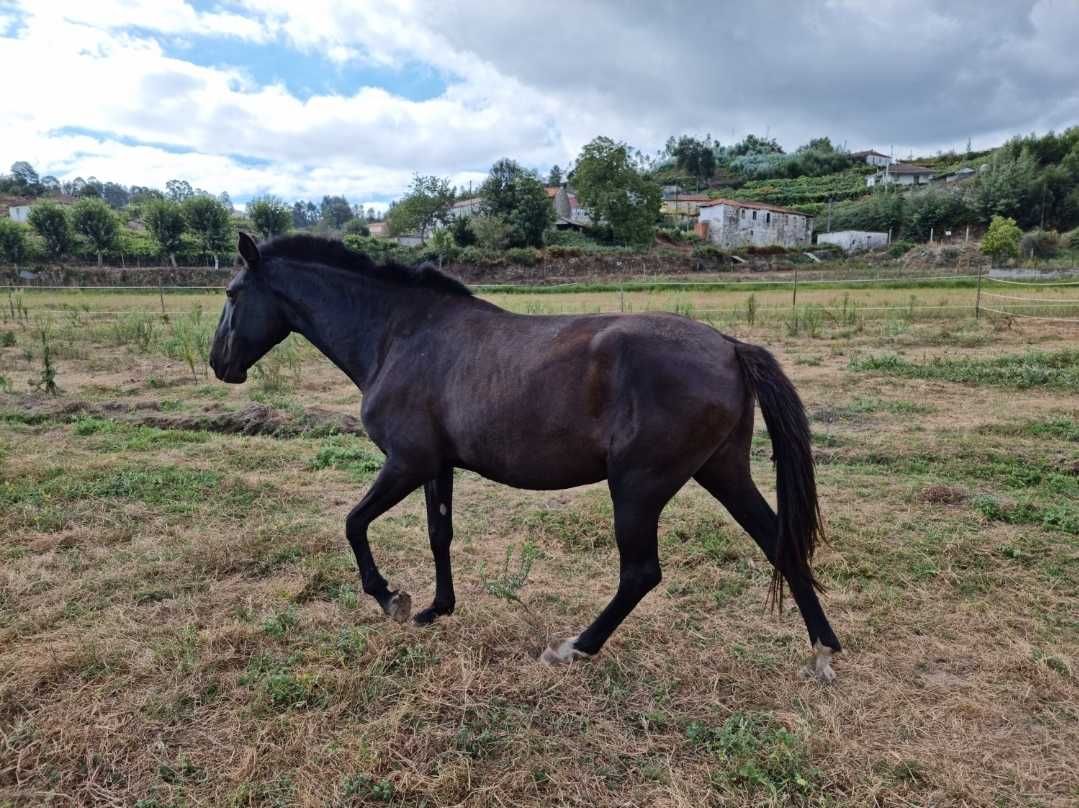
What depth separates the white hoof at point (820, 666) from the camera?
3004 millimetres

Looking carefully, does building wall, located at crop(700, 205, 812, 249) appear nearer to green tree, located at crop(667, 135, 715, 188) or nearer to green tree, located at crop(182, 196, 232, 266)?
green tree, located at crop(667, 135, 715, 188)

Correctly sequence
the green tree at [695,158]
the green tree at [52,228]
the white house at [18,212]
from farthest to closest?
the green tree at [695,158], the white house at [18,212], the green tree at [52,228]

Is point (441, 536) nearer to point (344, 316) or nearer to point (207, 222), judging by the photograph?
point (344, 316)

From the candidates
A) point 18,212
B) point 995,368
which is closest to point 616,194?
point 995,368

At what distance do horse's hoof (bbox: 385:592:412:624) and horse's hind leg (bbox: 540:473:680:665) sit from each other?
831 mm

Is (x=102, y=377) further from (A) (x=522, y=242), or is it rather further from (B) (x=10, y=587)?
(A) (x=522, y=242)

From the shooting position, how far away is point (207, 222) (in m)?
52.4

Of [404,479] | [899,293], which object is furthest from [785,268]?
[404,479]

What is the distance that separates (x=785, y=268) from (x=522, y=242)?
20843 mm

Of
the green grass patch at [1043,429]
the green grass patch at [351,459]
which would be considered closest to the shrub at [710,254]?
the green grass patch at [1043,429]

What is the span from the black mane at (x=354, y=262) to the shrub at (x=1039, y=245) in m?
53.7

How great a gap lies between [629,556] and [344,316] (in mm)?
2159

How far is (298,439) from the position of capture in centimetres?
732

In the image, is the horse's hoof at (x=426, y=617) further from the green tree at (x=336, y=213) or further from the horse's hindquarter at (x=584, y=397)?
the green tree at (x=336, y=213)
